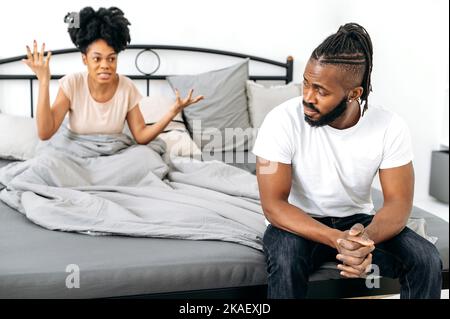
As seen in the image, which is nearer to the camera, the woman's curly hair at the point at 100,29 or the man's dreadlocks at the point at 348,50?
the man's dreadlocks at the point at 348,50

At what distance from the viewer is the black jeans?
121 cm

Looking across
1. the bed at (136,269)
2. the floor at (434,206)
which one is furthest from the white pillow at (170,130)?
the floor at (434,206)

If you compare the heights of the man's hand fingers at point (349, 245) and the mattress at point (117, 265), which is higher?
the man's hand fingers at point (349, 245)

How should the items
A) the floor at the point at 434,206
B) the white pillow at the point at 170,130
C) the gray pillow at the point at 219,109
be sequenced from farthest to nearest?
the floor at the point at 434,206, the gray pillow at the point at 219,109, the white pillow at the point at 170,130

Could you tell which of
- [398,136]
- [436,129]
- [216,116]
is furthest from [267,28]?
[398,136]

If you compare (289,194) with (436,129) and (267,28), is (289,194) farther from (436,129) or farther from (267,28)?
(436,129)

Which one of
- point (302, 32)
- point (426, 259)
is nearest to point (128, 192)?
point (426, 259)

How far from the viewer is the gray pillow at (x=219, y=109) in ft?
8.14

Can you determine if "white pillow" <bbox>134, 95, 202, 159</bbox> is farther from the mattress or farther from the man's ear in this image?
the man's ear

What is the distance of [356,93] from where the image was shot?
1305mm

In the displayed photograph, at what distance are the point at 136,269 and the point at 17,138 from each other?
1.12 meters

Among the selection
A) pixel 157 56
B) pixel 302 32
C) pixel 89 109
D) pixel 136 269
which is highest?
pixel 302 32

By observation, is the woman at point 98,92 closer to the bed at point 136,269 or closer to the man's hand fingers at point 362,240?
the bed at point 136,269

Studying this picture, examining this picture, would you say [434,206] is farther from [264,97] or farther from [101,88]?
[101,88]
